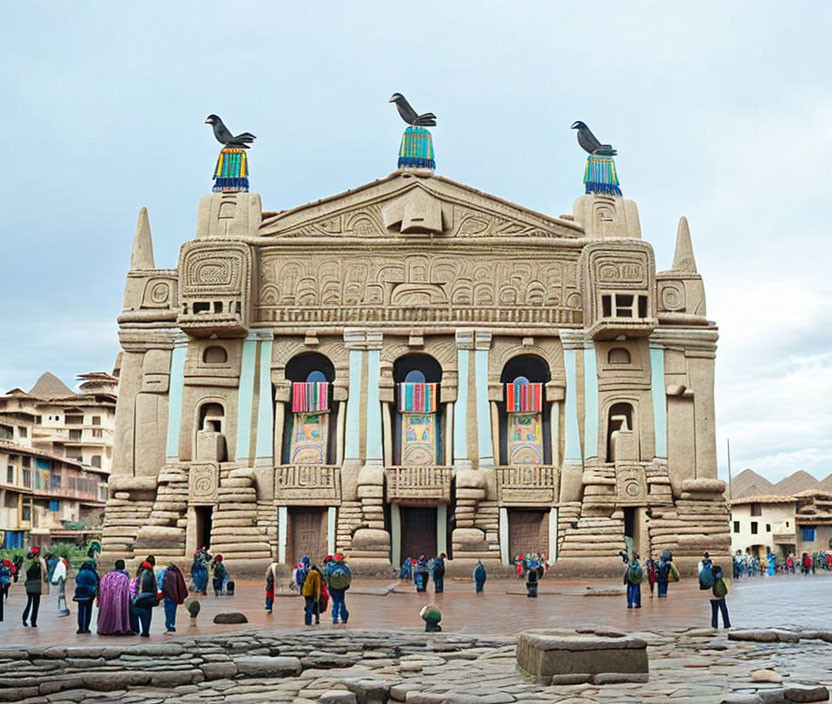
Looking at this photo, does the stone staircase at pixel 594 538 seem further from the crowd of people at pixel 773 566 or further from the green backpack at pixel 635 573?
the green backpack at pixel 635 573

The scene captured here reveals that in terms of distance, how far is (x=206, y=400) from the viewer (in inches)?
1677

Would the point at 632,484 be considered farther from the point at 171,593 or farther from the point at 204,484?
the point at 171,593

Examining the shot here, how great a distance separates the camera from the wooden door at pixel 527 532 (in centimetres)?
4156

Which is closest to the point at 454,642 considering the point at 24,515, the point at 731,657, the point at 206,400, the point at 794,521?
the point at 731,657

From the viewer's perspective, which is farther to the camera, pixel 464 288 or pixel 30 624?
pixel 464 288

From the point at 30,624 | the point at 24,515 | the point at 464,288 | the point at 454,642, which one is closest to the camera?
the point at 454,642

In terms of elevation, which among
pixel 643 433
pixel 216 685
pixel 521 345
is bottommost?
pixel 216 685

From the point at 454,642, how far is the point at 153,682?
540 centimetres

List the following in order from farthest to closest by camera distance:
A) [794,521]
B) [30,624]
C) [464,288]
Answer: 1. [794,521]
2. [464,288]
3. [30,624]

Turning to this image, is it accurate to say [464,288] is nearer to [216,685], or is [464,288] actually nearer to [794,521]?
[216,685]

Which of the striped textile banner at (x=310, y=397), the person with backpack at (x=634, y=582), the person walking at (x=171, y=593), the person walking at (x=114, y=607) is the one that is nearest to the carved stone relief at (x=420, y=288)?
the striped textile banner at (x=310, y=397)

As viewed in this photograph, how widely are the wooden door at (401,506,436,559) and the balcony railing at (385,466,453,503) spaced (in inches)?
55.1

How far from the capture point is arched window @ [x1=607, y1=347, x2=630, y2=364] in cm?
4283

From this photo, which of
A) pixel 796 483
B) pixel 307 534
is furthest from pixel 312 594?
pixel 796 483
